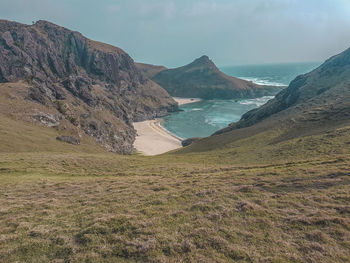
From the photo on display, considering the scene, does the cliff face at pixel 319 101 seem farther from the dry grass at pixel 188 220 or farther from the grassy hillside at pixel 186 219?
the dry grass at pixel 188 220

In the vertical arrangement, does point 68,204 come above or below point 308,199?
below

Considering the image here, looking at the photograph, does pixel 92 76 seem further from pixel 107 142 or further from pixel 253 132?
pixel 253 132

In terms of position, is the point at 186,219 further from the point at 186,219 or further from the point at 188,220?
the point at 188,220

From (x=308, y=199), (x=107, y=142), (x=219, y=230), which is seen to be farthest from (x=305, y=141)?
(x=107, y=142)

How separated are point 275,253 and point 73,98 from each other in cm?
12181

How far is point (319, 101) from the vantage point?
78438 mm

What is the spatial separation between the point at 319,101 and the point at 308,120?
2473cm

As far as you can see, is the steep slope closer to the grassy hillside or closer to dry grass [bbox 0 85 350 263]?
dry grass [bbox 0 85 350 263]

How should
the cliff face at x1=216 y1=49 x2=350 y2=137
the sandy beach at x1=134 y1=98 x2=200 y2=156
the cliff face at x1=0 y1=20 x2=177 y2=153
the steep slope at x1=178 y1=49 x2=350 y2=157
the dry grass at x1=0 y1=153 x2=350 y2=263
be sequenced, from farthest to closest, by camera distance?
the sandy beach at x1=134 y1=98 x2=200 y2=156 → the cliff face at x1=0 y1=20 x2=177 y2=153 → the cliff face at x1=216 y1=49 x2=350 y2=137 → the steep slope at x1=178 y1=49 x2=350 y2=157 → the dry grass at x1=0 y1=153 x2=350 y2=263

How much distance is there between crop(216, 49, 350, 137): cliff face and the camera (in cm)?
6003

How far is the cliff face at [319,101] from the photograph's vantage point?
6003cm

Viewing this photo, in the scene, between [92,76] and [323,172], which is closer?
[323,172]

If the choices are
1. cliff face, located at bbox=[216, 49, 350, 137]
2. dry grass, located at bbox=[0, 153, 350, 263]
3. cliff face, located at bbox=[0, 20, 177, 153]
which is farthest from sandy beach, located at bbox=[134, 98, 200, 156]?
dry grass, located at bbox=[0, 153, 350, 263]

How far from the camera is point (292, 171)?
84.1 ft
